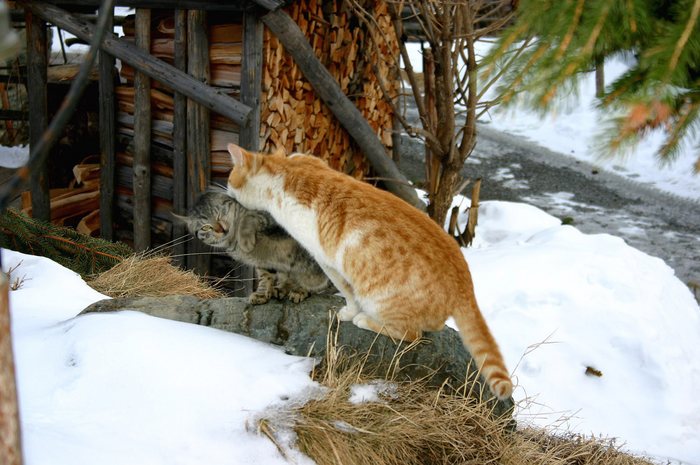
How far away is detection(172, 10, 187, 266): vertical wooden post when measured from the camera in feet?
18.4

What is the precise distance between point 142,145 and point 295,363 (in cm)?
336

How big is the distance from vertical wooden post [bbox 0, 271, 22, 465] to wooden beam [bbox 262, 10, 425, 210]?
4226 millimetres

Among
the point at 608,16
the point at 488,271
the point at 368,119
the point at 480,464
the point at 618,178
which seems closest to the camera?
the point at 608,16

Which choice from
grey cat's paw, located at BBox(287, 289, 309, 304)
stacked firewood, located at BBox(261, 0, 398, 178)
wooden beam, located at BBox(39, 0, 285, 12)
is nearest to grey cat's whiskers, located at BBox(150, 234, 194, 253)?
stacked firewood, located at BBox(261, 0, 398, 178)

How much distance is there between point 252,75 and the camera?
545 cm

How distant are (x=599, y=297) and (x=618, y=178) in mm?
5916

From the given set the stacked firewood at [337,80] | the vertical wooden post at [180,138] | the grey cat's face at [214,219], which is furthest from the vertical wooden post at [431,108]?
the grey cat's face at [214,219]

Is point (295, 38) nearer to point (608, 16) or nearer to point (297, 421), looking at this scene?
point (297, 421)

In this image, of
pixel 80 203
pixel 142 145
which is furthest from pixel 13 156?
pixel 142 145

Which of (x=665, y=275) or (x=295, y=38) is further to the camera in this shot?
(x=665, y=275)

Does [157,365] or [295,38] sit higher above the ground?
[295,38]

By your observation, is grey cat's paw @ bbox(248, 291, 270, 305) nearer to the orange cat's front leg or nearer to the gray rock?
the gray rock

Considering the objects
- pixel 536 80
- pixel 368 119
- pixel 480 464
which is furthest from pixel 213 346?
pixel 368 119

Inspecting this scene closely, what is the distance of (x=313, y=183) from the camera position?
344 cm
